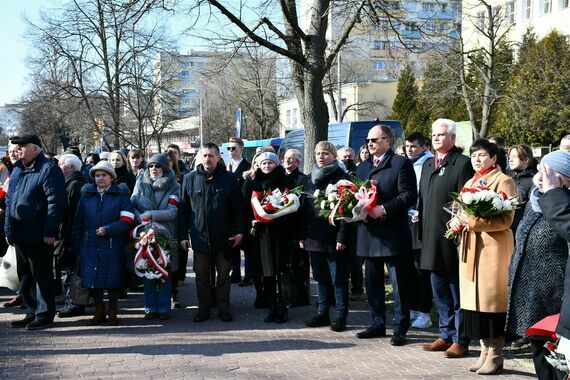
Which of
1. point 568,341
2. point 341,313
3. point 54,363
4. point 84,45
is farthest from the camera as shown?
point 84,45

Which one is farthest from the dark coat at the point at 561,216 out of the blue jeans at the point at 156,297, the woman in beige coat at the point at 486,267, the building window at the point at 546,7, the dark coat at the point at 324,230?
the building window at the point at 546,7

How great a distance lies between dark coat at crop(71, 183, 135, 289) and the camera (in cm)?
862

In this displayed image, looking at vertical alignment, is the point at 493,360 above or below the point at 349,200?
below

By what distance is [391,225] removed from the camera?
766 centimetres

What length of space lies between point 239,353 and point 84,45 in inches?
812

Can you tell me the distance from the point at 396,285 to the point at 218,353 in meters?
2.09

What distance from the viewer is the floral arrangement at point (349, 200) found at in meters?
7.50

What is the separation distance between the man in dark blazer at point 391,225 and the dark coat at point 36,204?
147 inches

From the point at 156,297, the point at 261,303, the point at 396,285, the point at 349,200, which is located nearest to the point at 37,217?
the point at 156,297

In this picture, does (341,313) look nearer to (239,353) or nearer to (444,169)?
(239,353)

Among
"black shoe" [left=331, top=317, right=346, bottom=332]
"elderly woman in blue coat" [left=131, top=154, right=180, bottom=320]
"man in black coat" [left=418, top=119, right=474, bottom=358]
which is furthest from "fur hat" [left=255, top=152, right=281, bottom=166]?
"man in black coat" [left=418, top=119, right=474, bottom=358]

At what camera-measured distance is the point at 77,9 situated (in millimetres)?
22594

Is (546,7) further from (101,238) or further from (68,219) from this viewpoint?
(101,238)

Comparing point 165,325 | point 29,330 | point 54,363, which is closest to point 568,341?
point 54,363
